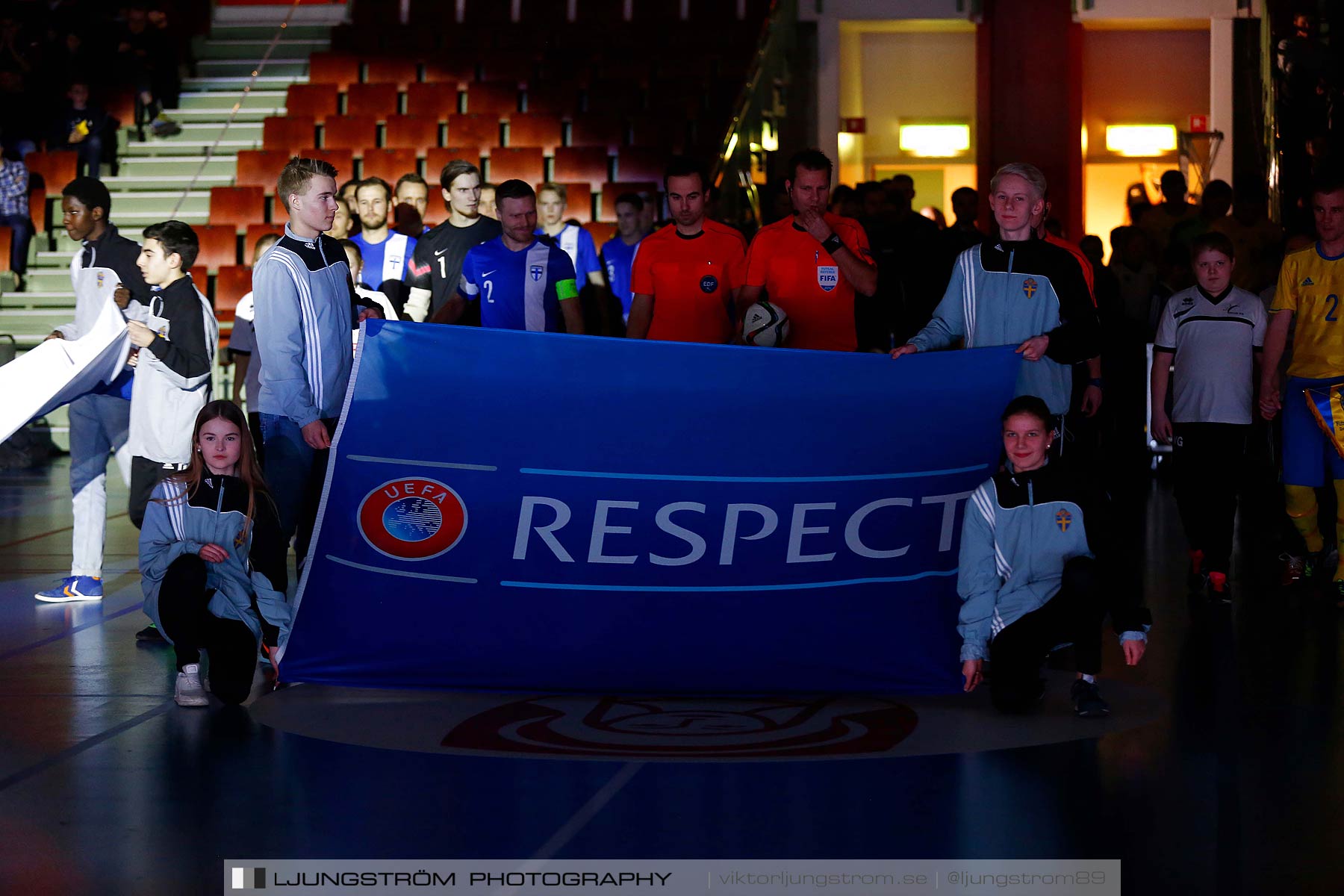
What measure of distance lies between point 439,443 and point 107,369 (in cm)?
225

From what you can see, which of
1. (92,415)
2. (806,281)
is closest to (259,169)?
(92,415)

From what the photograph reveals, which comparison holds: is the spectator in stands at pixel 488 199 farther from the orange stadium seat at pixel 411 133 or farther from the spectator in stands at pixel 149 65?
the spectator in stands at pixel 149 65

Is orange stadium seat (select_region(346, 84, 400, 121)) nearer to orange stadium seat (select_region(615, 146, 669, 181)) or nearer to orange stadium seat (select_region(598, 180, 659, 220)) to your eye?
orange stadium seat (select_region(615, 146, 669, 181))

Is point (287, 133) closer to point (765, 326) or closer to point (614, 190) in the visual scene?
point (614, 190)

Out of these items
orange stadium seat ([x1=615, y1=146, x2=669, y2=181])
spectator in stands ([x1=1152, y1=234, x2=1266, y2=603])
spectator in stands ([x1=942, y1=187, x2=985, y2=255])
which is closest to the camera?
spectator in stands ([x1=1152, y1=234, x2=1266, y2=603])

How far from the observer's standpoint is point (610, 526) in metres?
4.20

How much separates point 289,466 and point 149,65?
12035 mm

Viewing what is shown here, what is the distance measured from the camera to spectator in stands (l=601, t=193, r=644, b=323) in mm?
8344

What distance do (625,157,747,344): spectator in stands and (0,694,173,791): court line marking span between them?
2118mm

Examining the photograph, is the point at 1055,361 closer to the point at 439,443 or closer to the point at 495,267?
the point at 439,443

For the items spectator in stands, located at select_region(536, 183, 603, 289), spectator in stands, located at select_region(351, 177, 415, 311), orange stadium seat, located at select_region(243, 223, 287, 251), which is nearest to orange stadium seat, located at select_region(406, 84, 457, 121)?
orange stadium seat, located at select_region(243, 223, 287, 251)

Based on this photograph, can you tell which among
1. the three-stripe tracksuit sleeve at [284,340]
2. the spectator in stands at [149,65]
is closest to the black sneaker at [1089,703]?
the three-stripe tracksuit sleeve at [284,340]

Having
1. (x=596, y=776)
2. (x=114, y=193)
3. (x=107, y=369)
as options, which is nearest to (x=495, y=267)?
(x=107, y=369)

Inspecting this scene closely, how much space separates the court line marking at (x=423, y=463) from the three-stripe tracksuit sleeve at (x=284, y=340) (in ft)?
1.40
